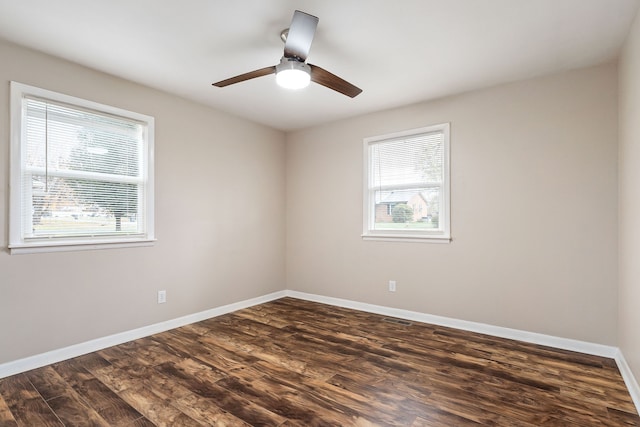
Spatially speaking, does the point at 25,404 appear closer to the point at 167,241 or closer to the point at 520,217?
the point at 167,241

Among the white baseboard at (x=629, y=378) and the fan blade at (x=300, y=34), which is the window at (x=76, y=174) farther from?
the white baseboard at (x=629, y=378)

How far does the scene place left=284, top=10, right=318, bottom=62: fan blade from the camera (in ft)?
6.54

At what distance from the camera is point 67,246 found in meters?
2.85

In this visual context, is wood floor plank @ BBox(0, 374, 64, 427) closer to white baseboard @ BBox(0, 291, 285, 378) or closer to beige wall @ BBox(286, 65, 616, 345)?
white baseboard @ BBox(0, 291, 285, 378)

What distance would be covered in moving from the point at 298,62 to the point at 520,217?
99.8 inches

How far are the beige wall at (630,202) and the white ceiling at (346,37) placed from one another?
267mm

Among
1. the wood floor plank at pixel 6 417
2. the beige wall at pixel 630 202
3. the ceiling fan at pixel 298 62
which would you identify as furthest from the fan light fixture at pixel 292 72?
the wood floor plank at pixel 6 417

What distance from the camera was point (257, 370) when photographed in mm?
2619

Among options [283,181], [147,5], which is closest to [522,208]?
[283,181]

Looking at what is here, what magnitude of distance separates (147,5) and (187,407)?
254 cm

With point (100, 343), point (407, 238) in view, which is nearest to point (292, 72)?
point (407, 238)

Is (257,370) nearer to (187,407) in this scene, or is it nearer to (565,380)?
(187,407)

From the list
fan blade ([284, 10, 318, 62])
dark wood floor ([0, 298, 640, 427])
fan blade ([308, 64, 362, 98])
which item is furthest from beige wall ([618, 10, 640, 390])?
fan blade ([284, 10, 318, 62])

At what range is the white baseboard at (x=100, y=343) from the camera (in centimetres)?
257
